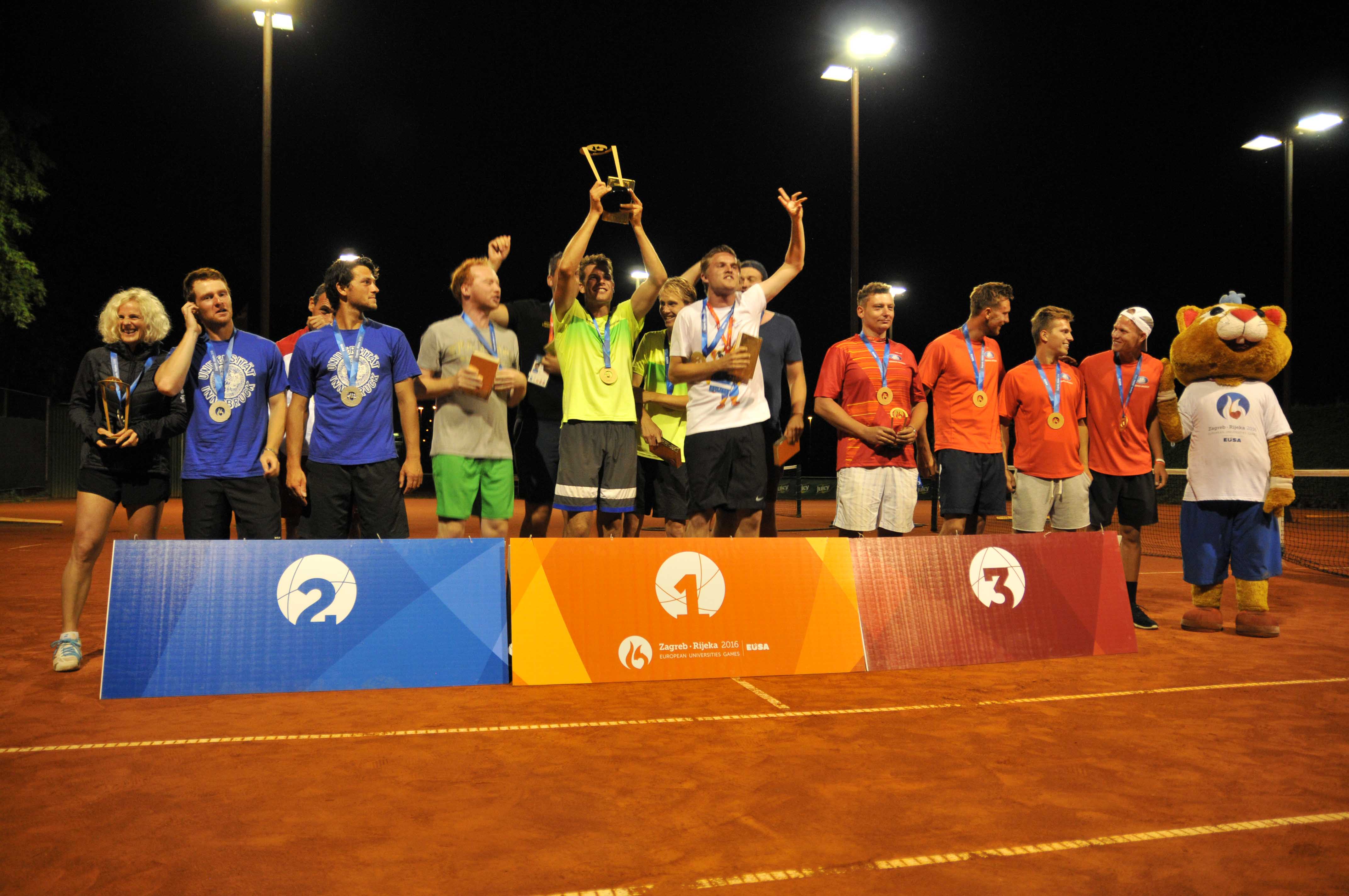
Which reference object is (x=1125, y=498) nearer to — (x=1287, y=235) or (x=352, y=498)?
(x=352, y=498)

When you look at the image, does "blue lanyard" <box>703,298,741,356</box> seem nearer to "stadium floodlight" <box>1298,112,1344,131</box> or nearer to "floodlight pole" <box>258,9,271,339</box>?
"floodlight pole" <box>258,9,271,339</box>

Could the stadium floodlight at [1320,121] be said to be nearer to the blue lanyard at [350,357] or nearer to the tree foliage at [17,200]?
the blue lanyard at [350,357]

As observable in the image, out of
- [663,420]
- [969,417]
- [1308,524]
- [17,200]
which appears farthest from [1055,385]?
[17,200]

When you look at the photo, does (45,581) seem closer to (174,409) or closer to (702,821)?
(174,409)

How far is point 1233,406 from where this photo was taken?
6555 mm

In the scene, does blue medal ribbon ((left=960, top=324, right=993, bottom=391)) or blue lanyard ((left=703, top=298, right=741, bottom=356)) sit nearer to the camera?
blue lanyard ((left=703, top=298, right=741, bottom=356))

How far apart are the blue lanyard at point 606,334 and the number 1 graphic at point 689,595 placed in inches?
59.1

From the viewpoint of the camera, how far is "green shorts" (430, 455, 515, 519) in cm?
545

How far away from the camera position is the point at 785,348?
6164 mm

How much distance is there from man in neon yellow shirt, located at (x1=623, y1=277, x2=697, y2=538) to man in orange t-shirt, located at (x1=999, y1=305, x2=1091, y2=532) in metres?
2.40

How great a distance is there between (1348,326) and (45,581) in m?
36.4

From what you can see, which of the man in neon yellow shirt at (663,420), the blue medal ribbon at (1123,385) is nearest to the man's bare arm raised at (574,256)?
the man in neon yellow shirt at (663,420)

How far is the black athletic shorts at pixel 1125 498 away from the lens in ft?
22.7

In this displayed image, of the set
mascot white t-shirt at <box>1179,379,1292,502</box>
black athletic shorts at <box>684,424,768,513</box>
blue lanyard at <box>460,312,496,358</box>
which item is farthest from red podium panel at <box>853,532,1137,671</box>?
blue lanyard at <box>460,312,496,358</box>
